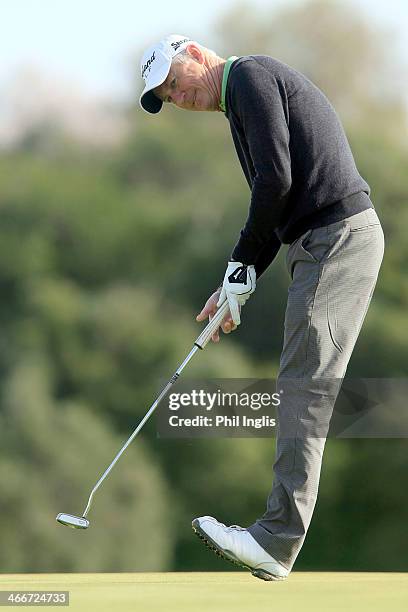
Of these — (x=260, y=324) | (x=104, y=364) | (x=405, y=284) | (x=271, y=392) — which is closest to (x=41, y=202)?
(x=104, y=364)

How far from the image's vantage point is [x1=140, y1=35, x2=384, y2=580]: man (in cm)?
234

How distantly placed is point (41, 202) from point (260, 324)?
189 centimetres

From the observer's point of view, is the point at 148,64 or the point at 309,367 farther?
the point at 148,64

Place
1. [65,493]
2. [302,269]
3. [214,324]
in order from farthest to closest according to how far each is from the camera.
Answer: [65,493] → [214,324] → [302,269]

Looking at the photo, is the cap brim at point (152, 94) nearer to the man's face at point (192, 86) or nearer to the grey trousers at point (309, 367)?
the man's face at point (192, 86)

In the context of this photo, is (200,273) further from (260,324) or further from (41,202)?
(41,202)

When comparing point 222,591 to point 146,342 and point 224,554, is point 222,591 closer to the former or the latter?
point 224,554

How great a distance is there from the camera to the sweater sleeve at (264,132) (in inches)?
89.7

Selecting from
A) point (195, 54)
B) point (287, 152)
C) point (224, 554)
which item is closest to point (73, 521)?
point (224, 554)

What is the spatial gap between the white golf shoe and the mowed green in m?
0.06

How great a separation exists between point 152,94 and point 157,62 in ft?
0.24

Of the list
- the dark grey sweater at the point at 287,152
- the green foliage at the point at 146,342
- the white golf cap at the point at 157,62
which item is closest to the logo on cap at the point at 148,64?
the white golf cap at the point at 157,62

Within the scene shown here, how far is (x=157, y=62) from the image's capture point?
95.7 inches

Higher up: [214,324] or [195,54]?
[195,54]
